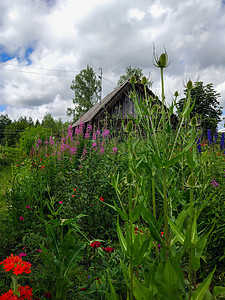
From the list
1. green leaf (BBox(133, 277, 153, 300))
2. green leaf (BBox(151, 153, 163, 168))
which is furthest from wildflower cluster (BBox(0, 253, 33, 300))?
green leaf (BBox(151, 153, 163, 168))

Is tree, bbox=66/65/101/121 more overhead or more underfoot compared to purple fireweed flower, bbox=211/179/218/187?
more overhead

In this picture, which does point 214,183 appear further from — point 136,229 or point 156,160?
point 156,160

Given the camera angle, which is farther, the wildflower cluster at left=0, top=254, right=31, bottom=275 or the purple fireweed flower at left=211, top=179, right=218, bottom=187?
the purple fireweed flower at left=211, top=179, right=218, bottom=187

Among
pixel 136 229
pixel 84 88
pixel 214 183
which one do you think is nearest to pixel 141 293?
pixel 136 229

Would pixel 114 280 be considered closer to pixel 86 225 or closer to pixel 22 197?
pixel 86 225

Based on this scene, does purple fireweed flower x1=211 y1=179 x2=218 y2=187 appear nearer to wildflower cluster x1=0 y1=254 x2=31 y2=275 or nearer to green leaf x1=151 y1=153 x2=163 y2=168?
green leaf x1=151 y1=153 x2=163 y2=168

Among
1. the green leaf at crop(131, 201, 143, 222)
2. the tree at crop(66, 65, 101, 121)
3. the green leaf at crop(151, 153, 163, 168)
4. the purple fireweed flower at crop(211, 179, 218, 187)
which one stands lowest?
the purple fireweed flower at crop(211, 179, 218, 187)

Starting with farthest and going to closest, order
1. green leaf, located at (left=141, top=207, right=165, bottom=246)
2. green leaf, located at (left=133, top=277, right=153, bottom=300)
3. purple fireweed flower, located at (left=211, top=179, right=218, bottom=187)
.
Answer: purple fireweed flower, located at (left=211, top=179, right=218, bottom=187)
green leaf, located at (left=141, top=207, right=165, bottom=246)
green leaf, located at (left=133, top=277, right=153, bottom=300)

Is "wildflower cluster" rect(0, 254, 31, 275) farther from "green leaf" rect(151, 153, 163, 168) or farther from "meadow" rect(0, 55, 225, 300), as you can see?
"green leaf" rect(151, 153, 163, 168)

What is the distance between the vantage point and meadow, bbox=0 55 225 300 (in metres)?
1.04

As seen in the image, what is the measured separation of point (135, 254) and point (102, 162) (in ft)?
7.40

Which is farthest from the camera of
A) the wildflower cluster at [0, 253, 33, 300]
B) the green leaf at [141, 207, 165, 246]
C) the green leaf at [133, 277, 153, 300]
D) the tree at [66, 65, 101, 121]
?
the tree at [66, 65, 101, 121]

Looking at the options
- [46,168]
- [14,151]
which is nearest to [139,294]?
[46,168]

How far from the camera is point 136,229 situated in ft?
6.90
